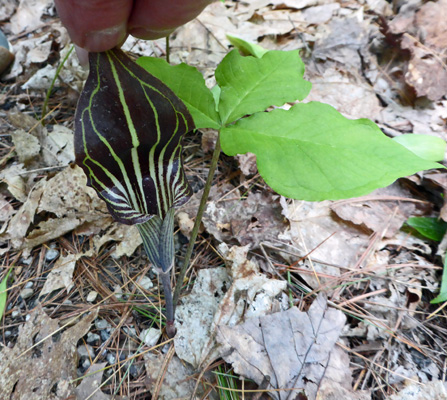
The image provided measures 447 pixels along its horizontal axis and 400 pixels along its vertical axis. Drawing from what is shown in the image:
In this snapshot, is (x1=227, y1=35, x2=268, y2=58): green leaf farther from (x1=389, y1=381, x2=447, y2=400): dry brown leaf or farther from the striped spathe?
(x1=389, y1=381, x2=447, y2=400): dry brown leaf

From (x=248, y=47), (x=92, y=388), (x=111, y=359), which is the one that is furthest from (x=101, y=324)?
(x=248, y=47)

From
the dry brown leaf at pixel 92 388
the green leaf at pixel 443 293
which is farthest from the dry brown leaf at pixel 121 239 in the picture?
the green leaf at pixel 443 293

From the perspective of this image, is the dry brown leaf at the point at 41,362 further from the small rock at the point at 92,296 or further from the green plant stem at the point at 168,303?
the green plant stem at the point at 168,303

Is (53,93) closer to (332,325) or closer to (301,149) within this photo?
(301,149)

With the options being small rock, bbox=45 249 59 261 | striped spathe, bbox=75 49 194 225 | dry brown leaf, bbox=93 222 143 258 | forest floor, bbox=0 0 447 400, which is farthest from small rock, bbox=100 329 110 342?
striped spathe, bbox=75 49 194 225

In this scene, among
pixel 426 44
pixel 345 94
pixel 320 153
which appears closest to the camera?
pixel 320 153

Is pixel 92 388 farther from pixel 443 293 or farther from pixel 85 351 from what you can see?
pixel 443 293
